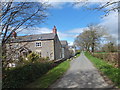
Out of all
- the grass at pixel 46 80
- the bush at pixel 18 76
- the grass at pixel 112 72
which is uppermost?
the bush at pixel 18 76

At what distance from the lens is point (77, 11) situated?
4762 millimetres

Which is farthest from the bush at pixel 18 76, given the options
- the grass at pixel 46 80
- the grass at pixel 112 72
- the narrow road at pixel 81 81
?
the grass at pixel 112 72

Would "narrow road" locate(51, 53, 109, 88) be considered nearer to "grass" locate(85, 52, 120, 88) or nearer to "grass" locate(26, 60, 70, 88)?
"grass" locate(26, 60, 70, 88)

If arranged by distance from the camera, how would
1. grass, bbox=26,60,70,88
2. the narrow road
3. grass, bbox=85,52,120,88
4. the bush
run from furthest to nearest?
grass, bbox=85,52,120,88 < grass, bbox=26,60,70,88 < the narrow road < the bush

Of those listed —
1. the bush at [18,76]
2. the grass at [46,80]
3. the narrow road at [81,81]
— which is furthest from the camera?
the grass at [46,80]

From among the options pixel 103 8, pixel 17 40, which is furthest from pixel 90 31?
pixel 17 40

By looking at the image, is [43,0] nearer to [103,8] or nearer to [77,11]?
[77,11]

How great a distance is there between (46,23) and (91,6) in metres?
2.17

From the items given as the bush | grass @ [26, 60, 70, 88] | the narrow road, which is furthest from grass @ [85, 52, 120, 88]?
the bush

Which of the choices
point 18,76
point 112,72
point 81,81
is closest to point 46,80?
point 18,76

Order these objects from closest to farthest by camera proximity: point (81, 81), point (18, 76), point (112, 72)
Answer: point (18, 76), point (81, 81), point (112, 72)

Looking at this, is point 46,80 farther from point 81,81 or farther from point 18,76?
point 81,81

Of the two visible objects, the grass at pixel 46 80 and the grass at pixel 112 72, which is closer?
the grass at pixel 46 80

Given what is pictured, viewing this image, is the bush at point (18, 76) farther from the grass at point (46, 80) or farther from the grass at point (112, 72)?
the grass at point (112, 72)
